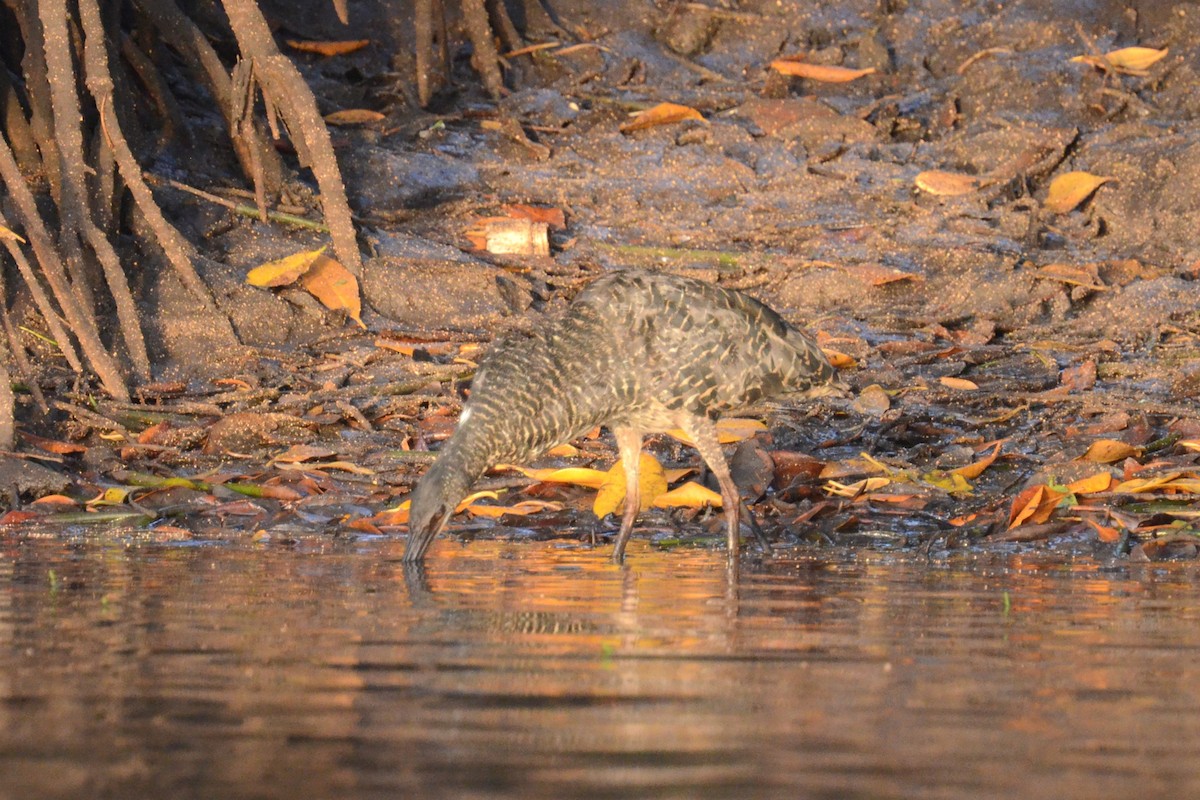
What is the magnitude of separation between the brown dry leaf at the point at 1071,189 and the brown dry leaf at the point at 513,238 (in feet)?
12.3

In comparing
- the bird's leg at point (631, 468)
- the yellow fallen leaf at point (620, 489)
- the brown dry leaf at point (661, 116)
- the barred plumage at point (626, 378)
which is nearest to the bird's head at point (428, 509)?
the barred plumage at point (626, 378)

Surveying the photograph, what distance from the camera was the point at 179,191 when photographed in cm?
1202

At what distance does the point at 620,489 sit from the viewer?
8.73 m

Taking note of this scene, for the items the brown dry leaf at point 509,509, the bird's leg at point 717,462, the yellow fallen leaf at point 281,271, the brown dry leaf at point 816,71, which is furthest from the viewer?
the brown dry leaf at point 816,71

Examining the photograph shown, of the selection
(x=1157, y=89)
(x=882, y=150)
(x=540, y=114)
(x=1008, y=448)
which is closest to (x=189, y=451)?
(x=1008, y=448)

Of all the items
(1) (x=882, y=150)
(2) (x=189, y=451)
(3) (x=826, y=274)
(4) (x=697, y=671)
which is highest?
(1) (x=882, y=150)

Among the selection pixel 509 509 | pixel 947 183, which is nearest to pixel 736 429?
pixel 509 509

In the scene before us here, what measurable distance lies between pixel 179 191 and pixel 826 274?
4.42m

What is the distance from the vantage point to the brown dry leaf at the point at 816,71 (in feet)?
46.8

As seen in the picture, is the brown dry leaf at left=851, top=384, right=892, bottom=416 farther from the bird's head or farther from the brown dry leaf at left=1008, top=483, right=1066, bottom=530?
the bird's head

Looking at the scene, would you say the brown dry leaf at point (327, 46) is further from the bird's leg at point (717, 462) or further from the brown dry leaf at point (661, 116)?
the bird's leg at point (717, 462)

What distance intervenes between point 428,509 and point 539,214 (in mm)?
5837

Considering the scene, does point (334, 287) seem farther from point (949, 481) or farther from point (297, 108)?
point (949, 481)

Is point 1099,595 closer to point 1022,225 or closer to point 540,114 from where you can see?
point 1022,225
